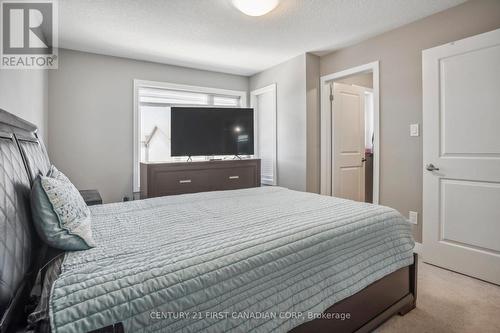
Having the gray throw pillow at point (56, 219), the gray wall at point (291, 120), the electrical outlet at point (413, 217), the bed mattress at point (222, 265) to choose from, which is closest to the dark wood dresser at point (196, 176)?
the gray wall at point (291, 120)

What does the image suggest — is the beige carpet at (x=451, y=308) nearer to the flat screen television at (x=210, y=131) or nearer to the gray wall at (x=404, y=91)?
the gray wall at (x=404, y=91)

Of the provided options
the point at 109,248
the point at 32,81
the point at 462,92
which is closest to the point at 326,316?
the point at 109,248

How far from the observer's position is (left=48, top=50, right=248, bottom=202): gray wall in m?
3.35

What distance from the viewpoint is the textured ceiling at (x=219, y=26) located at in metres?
2.43

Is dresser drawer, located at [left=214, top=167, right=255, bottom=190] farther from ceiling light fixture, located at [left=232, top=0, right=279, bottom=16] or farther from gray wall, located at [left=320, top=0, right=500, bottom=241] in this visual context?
ceiling light fixture, located at [left=232, top=0, right=279, bottom=16]

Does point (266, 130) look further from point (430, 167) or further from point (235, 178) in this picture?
point (430, 167)

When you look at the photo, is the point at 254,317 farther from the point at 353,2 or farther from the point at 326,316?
the point at 353,2

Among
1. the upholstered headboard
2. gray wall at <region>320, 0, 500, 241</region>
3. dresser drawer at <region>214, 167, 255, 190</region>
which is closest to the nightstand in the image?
the upholstered headboard

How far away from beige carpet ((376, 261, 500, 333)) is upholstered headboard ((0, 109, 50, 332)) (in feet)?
5.80

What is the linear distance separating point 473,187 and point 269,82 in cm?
310

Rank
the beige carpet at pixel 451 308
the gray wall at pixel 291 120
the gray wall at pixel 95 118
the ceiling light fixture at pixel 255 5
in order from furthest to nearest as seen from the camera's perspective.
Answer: the gray wall at pixel 291 120 → the gray wall at pixel 95 118 → the ceiling light fixture at pixel 255 5 → the beige carpet at pixel 451 308

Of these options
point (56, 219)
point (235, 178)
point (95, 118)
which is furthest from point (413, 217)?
point (95, 118)

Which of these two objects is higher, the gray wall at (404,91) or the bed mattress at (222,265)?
the gray wall at (404,91)

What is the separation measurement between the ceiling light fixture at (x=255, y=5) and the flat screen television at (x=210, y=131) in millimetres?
1754
